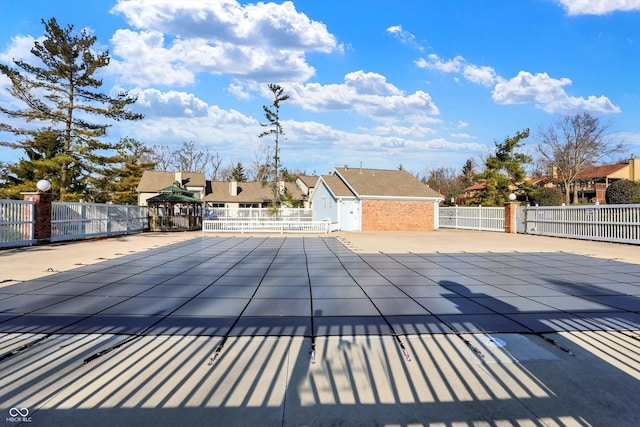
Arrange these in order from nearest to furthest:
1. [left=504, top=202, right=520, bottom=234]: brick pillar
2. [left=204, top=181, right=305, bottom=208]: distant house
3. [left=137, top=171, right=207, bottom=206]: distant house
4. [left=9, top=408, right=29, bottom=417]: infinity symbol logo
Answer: [left=9, top=408, right=29, bottom=417]: infinity symbol logo, [left=504, top=202, right=520, bottom=234]: brick pillar, [left=137, top=171, right=207, bottom=206]: distant house, [left=204, top=181, right=305, bottom=208]: distant house

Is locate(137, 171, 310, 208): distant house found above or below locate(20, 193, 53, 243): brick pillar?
above

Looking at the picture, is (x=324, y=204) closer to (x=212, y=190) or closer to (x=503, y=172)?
(x=503, y=172)

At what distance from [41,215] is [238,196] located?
3158 cm

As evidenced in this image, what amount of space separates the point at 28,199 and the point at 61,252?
144 inches

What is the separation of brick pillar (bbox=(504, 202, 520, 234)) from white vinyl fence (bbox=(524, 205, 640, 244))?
2.18 feet

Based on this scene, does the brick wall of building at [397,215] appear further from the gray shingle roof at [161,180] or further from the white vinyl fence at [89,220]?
the gray shingle roof at [161,180]

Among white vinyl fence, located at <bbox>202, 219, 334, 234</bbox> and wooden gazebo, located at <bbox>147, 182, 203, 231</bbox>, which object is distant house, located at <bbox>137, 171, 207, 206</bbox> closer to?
wooden gazebo, located at <bbox>147, 182, 203, 231</bbox>

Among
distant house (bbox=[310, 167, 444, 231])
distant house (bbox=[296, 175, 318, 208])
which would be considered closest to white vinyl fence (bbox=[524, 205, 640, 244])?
distant house (bbox=[310, 167, 444, 231])

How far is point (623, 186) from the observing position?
2438 cm

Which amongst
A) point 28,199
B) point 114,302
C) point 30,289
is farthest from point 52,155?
point 114,302

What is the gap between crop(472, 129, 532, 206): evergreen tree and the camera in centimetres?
2909

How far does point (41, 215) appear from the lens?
12.4 metres

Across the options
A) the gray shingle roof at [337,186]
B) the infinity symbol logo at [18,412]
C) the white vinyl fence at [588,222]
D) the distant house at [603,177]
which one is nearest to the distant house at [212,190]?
the gray shingle roof at [337,186]

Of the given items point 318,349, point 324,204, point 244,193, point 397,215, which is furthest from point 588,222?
point 244,193
